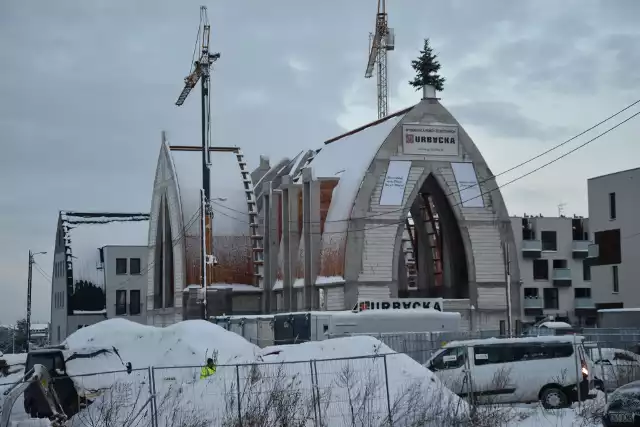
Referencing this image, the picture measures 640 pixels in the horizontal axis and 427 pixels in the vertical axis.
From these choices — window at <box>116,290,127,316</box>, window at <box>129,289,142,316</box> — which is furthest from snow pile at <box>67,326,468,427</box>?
window at <box>129,289,142,316</box>

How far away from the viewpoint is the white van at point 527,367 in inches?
1027

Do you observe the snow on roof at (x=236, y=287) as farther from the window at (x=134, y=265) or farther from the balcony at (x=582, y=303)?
the balcony at (x=582, y=303)

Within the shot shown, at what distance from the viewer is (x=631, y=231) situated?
194 feet

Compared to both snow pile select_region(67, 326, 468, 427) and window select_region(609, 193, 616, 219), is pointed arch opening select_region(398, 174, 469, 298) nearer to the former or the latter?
window select_region(609, 193, 616, 219)

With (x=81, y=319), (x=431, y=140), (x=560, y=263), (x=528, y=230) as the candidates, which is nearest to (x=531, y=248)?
(x=528, y=230)

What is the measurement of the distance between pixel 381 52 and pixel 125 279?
35793 mm

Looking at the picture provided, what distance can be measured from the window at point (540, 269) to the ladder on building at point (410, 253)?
61.5ft

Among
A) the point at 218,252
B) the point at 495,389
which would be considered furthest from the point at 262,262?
the point at 495,389

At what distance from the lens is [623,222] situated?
195 ft

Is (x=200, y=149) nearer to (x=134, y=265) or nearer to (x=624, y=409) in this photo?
(x=134, y=265)

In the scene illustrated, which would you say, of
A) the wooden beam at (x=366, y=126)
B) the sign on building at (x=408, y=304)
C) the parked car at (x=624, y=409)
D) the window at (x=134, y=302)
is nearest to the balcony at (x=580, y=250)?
the wooden beam at (x=366, y=126)

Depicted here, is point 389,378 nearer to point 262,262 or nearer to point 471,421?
point 471,421

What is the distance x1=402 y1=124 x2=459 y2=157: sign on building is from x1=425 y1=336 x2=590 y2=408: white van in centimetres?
2912

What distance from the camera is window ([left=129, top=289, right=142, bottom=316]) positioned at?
95125 mm
